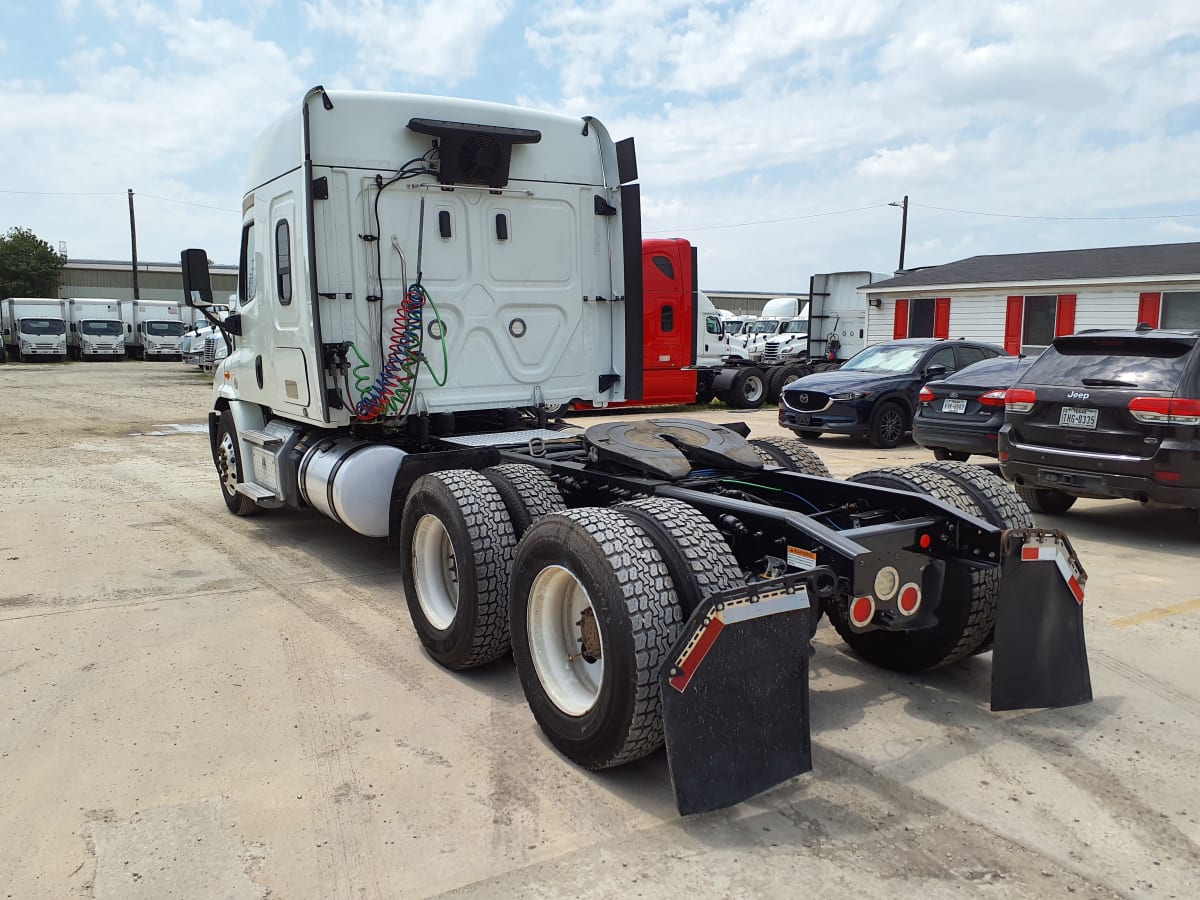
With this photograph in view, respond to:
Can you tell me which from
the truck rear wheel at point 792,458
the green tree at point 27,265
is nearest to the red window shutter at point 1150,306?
the truck rear wheel at point 792,458

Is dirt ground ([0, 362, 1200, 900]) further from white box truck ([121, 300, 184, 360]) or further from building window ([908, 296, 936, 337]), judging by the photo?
white box truck ([121, 300, 184, 360])

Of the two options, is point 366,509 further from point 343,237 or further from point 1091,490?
point 1091,490

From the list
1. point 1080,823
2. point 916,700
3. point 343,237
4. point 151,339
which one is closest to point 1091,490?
point 916,700

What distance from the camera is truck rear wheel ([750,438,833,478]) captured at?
17.8 ft

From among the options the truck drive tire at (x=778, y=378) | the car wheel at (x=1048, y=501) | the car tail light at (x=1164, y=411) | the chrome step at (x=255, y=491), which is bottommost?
the car wheel at (x=1048, y=501)

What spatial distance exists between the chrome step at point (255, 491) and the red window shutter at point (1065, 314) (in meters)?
20.4

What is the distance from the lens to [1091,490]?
713 centimetres

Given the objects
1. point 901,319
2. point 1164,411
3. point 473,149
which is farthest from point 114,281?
point 1164,411

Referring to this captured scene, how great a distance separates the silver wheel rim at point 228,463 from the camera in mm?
8250

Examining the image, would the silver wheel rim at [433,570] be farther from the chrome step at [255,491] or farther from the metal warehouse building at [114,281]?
the metal warehouse building at [114,281]

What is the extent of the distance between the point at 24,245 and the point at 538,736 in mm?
60971

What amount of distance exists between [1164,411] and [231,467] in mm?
7552

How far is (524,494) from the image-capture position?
468 cm

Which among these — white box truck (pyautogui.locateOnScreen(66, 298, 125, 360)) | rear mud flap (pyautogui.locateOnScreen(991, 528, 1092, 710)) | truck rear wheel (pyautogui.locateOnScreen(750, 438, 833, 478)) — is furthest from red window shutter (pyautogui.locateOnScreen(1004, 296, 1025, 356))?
white box truck (pyautogui.locateOnScreen(66, 298, 125, 360))
